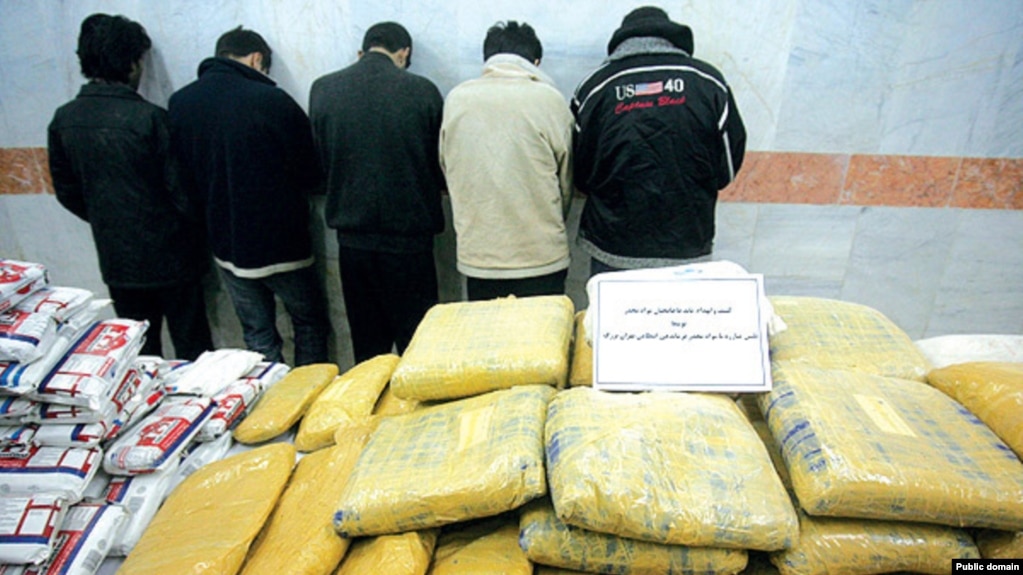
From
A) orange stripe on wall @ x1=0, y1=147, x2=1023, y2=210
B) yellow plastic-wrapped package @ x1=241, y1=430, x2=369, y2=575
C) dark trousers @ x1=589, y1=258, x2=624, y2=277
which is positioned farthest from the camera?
orange stripe on wall @ x1=0, y1=147, x2=1023, y2=210

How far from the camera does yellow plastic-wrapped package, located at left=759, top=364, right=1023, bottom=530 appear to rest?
0.96 metres

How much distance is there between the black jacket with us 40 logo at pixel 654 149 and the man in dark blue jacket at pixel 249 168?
1.42 m

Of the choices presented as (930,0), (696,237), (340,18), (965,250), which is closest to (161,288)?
(340,18)

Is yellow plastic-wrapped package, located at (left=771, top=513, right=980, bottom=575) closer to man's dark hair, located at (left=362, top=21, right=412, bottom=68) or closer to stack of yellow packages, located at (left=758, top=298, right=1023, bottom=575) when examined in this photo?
stack of yellow packages, located at (left=758, top=298, right=1023, bottom=575)

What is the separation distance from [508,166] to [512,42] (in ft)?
1.86

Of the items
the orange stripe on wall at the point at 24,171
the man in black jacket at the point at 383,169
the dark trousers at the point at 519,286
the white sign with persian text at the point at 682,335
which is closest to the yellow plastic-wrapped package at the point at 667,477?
the white sign with persian text at the point at 682,335

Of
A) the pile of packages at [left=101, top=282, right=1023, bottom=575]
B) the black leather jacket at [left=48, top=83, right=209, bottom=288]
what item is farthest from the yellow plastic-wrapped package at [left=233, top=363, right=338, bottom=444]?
the black leather jacket at [left=48, top=83, right=209, bottom=288]

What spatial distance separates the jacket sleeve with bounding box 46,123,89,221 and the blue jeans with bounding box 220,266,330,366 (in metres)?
0.77

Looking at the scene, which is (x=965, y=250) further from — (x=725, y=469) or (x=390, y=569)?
(x=390, y=569)

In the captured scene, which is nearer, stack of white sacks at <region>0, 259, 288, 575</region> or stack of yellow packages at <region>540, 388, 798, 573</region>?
stack of yellow packages at <region>540, 388, 798, 573</region>

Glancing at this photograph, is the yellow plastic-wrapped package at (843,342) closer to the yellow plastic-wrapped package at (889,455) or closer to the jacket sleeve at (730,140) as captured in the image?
the yellow plastic-wrapped package at (889,455)

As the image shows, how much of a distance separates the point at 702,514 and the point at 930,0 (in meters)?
2.87

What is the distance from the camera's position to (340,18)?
2662mm

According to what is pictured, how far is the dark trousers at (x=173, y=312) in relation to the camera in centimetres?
278
